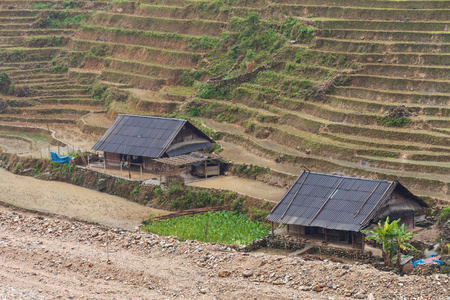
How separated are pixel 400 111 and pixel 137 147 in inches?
496

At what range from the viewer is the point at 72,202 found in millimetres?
37469

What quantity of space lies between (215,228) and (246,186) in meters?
3.88

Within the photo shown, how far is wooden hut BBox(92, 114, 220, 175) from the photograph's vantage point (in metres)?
A: 37.7

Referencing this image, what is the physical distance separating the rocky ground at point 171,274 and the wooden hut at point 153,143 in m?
6.97

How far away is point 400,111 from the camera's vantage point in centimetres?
3756

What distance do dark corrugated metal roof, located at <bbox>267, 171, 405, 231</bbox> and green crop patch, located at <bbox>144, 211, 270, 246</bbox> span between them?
2269 mm

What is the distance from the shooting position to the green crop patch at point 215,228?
103ft

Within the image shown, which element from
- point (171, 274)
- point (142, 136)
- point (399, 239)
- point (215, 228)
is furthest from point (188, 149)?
point (399, 239)

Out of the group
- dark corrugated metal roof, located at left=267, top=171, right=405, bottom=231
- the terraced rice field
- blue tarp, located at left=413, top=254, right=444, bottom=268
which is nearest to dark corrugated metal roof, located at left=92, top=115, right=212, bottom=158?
the terraced rice field

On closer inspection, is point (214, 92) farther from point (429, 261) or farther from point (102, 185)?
point (429, 261)

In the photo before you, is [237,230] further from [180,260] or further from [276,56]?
[276,56]

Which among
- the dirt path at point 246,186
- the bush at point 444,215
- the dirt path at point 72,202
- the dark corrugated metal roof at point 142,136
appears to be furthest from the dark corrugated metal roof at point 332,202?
the dark corrugated metal roof at point 142,136

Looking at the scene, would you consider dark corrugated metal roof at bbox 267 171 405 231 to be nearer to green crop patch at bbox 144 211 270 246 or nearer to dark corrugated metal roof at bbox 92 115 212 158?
green crop patch at bbox 144 211 270 246

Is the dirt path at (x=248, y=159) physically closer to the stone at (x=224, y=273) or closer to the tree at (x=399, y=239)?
the tree at (x=399, y=239)
